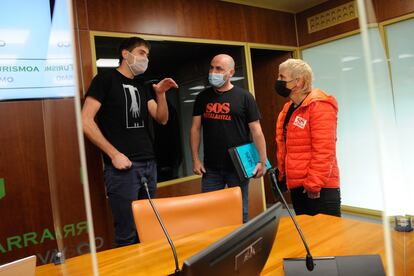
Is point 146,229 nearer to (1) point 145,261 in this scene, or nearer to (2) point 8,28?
(1) point 145,261

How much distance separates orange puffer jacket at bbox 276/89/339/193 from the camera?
5.89ft

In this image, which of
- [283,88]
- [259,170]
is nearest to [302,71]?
[283,88]

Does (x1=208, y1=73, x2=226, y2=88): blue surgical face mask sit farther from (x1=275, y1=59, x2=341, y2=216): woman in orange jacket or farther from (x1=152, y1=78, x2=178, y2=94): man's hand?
(x1=275, y1=59, x2=341, y2=216): woman in orange jacket

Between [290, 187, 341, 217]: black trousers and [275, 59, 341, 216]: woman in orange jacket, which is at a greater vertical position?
[275, 59, 341, 216]: woman in orange jacket

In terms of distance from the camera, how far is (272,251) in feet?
3.96

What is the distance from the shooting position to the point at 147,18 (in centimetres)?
297

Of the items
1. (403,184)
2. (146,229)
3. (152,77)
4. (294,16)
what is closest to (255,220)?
(403,184)

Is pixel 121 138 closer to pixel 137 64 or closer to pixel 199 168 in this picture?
pixel 137 64

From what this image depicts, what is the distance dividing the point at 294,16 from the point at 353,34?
2.67 ft

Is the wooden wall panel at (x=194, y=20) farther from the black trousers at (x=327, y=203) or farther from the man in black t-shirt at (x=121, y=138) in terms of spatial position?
the black trousers at (x=327, y=203)

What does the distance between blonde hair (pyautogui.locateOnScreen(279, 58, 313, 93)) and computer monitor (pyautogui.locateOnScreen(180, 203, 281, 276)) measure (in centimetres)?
125

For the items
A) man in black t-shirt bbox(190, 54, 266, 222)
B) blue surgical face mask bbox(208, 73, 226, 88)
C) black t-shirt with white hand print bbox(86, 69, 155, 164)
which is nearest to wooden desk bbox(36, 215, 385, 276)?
black t-shirt with white hand print bbox(86, 69, 155, 164)

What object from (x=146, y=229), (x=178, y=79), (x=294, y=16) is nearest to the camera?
(x=146, y=229)

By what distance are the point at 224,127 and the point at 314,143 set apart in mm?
908
